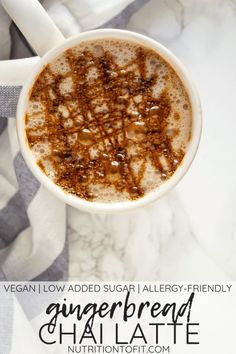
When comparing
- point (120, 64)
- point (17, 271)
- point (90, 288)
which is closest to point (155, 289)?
point (90, 288)

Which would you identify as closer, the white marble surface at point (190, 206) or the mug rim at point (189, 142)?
the mug rim at point (189, 142)

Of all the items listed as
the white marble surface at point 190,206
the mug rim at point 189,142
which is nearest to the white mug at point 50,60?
the mug rim at point 189,142

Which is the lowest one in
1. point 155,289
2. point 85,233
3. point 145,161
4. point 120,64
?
point 155,289

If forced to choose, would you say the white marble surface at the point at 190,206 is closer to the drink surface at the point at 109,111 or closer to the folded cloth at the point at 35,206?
the folded cloth at the point at 35,206

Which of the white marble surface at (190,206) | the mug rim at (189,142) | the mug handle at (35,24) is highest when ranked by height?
the mug handle at (35,24)

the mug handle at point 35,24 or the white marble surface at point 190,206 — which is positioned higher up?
the mug handle at point 35,24

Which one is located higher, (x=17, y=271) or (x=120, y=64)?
(x=120, y=64)

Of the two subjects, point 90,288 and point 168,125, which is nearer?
point 168,125

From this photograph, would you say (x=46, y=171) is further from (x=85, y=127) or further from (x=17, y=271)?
(x=17, y=271)
